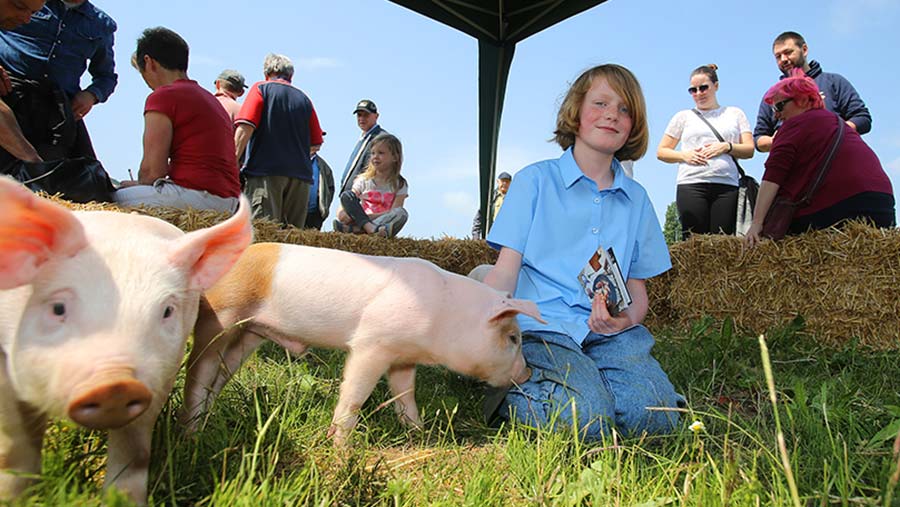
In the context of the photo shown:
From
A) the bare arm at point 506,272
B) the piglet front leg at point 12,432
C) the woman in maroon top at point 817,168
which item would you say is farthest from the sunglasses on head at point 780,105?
the piglet front leg at point 12,432

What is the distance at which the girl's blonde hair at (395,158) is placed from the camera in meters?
6.78

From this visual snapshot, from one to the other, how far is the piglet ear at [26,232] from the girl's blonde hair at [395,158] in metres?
5.52

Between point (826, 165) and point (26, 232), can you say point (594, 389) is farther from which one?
point (826, 165)

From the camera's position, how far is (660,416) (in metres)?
2.51

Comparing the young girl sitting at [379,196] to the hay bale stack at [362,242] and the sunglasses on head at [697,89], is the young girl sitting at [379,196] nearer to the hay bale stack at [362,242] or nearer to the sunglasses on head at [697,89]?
the hay bale stack at [362,242]

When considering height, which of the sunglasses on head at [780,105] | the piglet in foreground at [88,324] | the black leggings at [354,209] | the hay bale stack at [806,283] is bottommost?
the hay bale stack at [806,283]

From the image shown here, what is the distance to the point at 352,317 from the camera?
227 cm

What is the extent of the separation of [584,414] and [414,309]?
720mm

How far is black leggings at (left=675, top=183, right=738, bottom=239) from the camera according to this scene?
19.7 ft

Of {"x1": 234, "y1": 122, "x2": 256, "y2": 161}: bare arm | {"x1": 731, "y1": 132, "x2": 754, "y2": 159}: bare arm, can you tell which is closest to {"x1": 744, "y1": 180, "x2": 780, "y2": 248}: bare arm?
{"x1": 731, "y1": 132, "x2": 754, "y2": 159}: bare arm

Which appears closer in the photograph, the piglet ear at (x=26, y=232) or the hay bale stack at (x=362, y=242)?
the piglet ear at (x=26, y=232)

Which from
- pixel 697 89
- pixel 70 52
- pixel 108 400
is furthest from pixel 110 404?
pixel 697 89

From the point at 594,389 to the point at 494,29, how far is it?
22.8 feet

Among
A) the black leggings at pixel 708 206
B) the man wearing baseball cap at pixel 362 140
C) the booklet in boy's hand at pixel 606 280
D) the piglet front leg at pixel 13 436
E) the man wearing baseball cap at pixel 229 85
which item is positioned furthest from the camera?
the man wearing baseball cap at pixel 362 140
